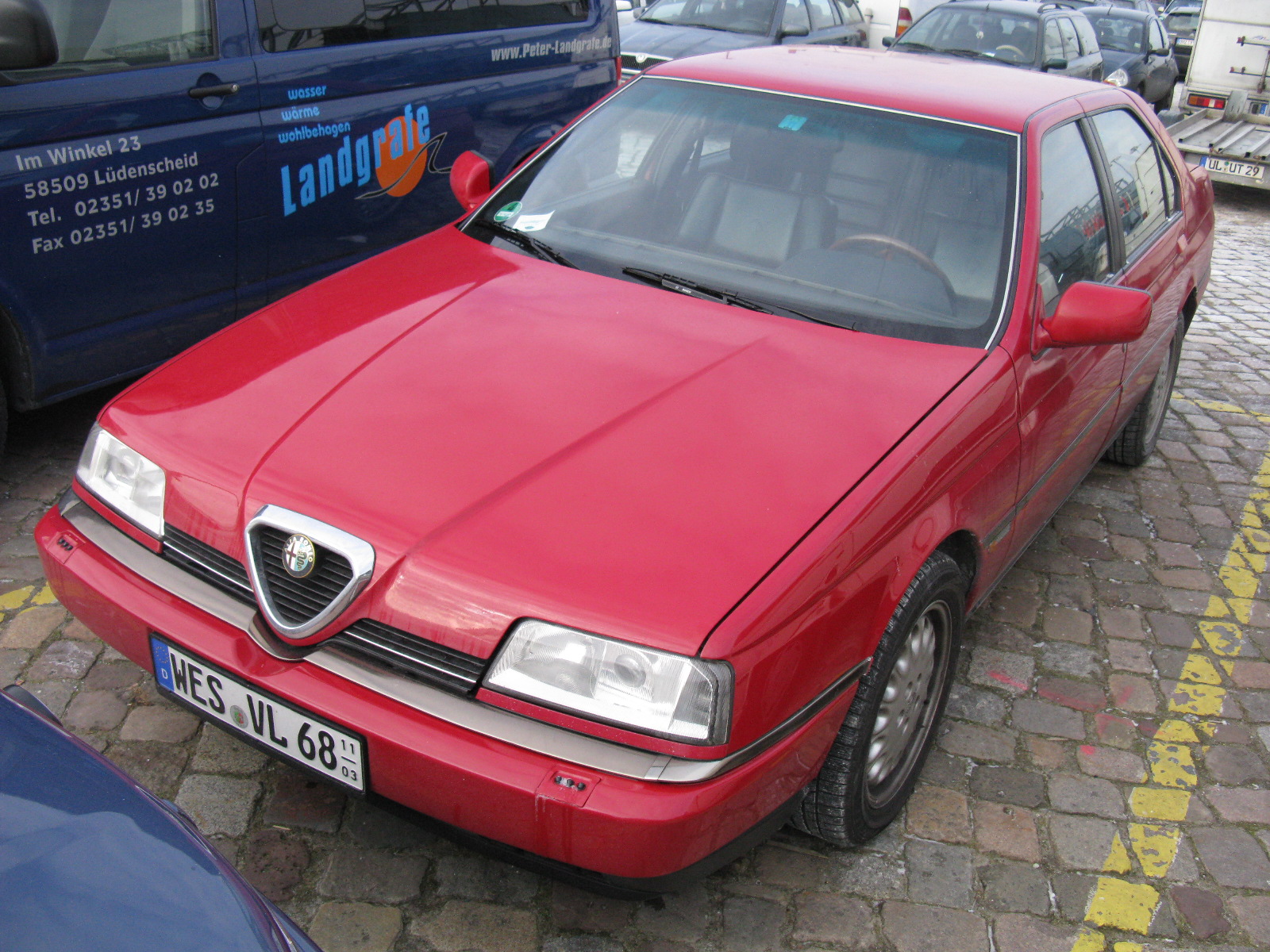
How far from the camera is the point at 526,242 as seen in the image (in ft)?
10.6

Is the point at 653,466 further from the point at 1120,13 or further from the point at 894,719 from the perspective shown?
the point at 1120,13

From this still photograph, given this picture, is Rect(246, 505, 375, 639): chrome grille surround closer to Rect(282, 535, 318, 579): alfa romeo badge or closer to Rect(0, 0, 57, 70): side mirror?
Rect(282, 535, 318, 579): alfa romeo badge

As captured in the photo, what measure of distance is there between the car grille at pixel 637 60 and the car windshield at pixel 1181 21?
1370 cm

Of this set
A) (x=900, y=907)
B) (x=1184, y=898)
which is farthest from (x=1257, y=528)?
(x=900, y=907)

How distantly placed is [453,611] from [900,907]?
1248 mm

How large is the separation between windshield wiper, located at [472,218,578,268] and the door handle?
51.7 inches

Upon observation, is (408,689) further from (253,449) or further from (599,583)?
(253,449)

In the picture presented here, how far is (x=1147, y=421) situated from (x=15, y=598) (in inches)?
164

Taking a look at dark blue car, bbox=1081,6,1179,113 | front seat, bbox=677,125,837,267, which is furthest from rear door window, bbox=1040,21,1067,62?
front seat, bbox=677,125,837,267

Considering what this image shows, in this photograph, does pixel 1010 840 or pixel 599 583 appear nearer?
pixel 599 583

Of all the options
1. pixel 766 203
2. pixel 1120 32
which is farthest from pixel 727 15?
pixel 766 203

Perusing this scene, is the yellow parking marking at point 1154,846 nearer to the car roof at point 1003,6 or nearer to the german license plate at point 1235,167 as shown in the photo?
the german license plate at point 1235,167

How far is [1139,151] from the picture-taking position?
160 inches

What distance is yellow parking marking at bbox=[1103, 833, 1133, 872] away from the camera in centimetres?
265
